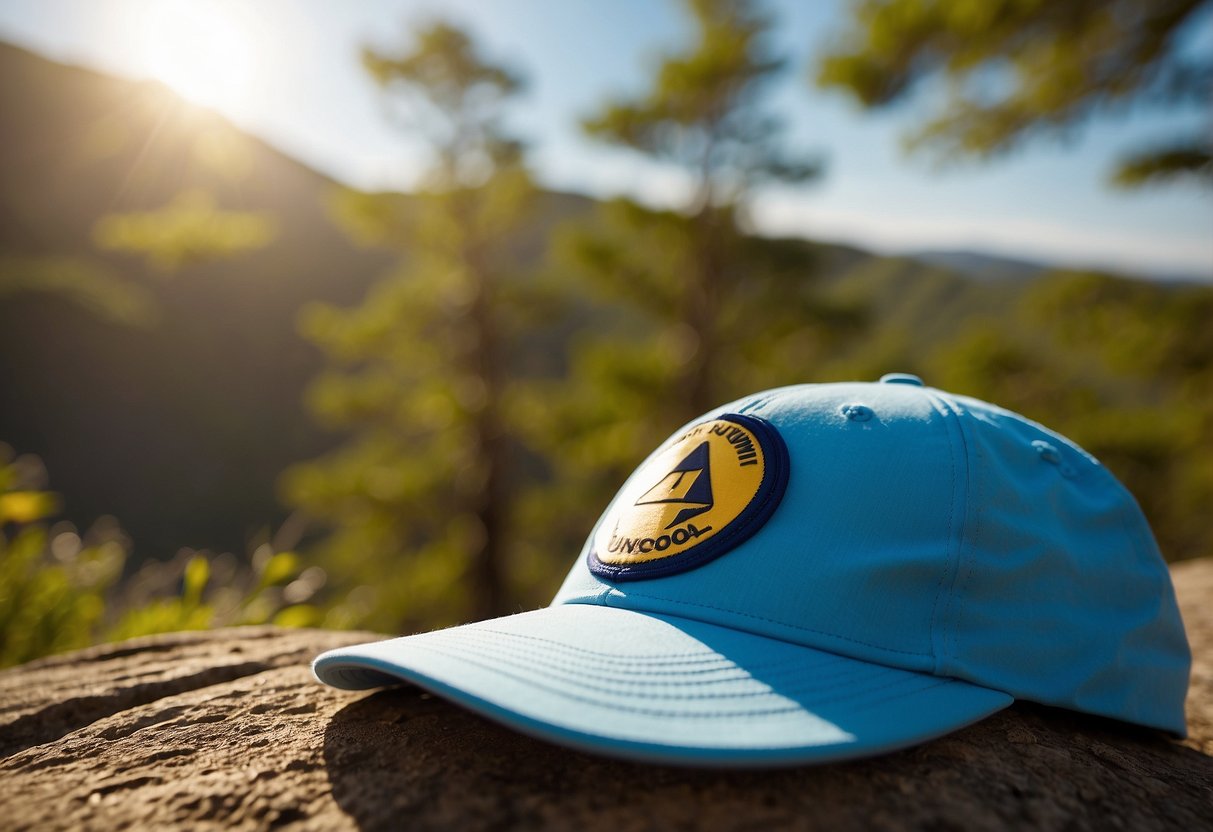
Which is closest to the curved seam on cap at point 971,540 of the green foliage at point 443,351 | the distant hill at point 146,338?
the green foliage at point 443,351

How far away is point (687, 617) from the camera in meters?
0.89

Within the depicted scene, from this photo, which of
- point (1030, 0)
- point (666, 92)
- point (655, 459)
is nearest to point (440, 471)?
point (666, 92)

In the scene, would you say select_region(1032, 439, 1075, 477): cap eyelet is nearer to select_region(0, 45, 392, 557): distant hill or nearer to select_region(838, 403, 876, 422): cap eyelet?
select_region(838, 403, 876, 422): cap eyelet

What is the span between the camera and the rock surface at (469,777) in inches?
27.1

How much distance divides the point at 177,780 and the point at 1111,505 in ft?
4.51

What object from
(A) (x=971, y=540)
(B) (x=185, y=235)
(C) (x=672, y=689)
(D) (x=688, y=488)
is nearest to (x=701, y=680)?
(C) (x=672, y=689)

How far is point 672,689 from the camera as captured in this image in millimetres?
737

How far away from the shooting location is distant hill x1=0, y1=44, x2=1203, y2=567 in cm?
3247

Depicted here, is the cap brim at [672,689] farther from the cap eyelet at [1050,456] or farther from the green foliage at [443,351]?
the green foliage at [443,351]

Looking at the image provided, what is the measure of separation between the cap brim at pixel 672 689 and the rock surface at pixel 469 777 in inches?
2.9

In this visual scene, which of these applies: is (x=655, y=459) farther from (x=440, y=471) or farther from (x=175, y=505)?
(x=175, y=505)

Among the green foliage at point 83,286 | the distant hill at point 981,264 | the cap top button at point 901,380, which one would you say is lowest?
the cap top button at point 901,380

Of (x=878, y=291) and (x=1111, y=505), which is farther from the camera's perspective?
(x=878, y=291)

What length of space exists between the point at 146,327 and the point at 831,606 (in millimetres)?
48853
